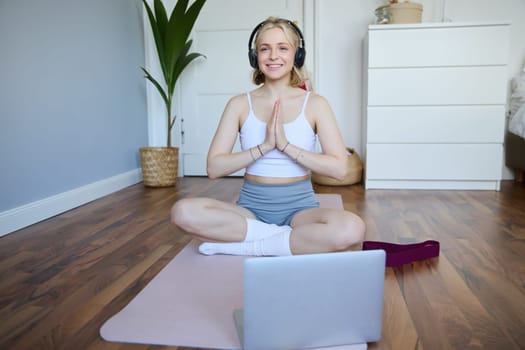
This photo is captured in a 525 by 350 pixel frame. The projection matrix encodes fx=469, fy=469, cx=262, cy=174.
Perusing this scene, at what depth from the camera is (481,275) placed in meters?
1.50

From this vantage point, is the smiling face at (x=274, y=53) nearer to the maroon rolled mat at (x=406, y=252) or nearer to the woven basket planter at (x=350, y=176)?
the maroon rolled mat at (x=406, y=252)

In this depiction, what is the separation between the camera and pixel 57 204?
8.05 ft

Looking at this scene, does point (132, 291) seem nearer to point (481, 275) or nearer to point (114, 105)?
point (481, 275)

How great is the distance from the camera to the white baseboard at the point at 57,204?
2.09m

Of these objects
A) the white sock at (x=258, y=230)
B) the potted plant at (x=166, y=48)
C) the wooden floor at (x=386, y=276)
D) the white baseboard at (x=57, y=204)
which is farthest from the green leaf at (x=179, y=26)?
the white sock at (x=258, y=230)

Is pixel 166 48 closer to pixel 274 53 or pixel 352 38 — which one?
pixel 352 38

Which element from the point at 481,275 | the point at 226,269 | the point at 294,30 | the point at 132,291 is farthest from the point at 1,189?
the point at 481,275

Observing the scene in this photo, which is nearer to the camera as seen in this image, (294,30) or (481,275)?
(481,275)

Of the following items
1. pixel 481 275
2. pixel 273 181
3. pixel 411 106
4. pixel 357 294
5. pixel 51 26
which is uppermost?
pixel 51 26

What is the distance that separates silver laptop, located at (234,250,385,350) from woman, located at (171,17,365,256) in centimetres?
46

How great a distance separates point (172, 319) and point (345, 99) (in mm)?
2875

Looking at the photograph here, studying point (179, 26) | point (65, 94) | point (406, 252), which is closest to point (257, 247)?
point (406, 252)

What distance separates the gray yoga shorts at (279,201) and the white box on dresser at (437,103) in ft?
5.47

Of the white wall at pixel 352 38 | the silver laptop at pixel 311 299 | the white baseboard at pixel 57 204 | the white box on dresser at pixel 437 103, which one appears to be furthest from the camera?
the white wall at pixel 352 38
